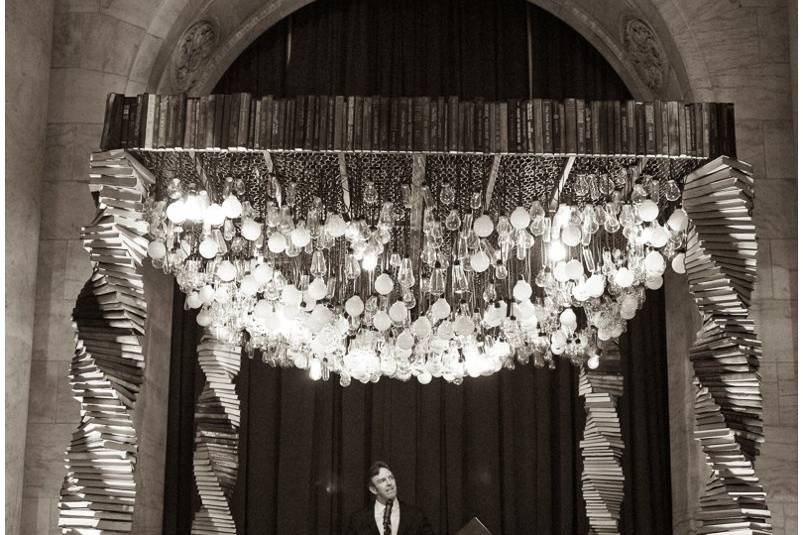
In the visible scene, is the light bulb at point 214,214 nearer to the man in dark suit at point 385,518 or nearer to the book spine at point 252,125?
the book spine at point 252,125

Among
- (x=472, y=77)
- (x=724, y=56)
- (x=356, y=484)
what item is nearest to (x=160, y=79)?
(x=472, y=77)

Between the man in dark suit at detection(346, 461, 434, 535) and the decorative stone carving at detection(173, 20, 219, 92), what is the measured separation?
357 cm

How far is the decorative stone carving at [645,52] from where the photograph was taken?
7797 millimetres

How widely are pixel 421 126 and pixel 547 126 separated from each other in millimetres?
663

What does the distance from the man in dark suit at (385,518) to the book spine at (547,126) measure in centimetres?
326

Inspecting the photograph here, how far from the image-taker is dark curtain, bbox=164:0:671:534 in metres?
8.05

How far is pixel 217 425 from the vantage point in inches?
277

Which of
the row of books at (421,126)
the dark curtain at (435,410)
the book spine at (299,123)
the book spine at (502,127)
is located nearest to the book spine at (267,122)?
the row of books at (421,126)

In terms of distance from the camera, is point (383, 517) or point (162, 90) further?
point (162, 90)

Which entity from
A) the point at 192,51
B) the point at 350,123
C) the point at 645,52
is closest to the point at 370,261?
the point at 350,123

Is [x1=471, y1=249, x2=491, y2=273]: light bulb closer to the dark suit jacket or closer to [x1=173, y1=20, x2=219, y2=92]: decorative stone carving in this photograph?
the dark suit jacket

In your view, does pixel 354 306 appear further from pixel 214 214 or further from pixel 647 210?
pixel 647 210

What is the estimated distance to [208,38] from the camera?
8.23 m

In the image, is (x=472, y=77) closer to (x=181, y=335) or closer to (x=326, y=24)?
(x=326, y=24)
